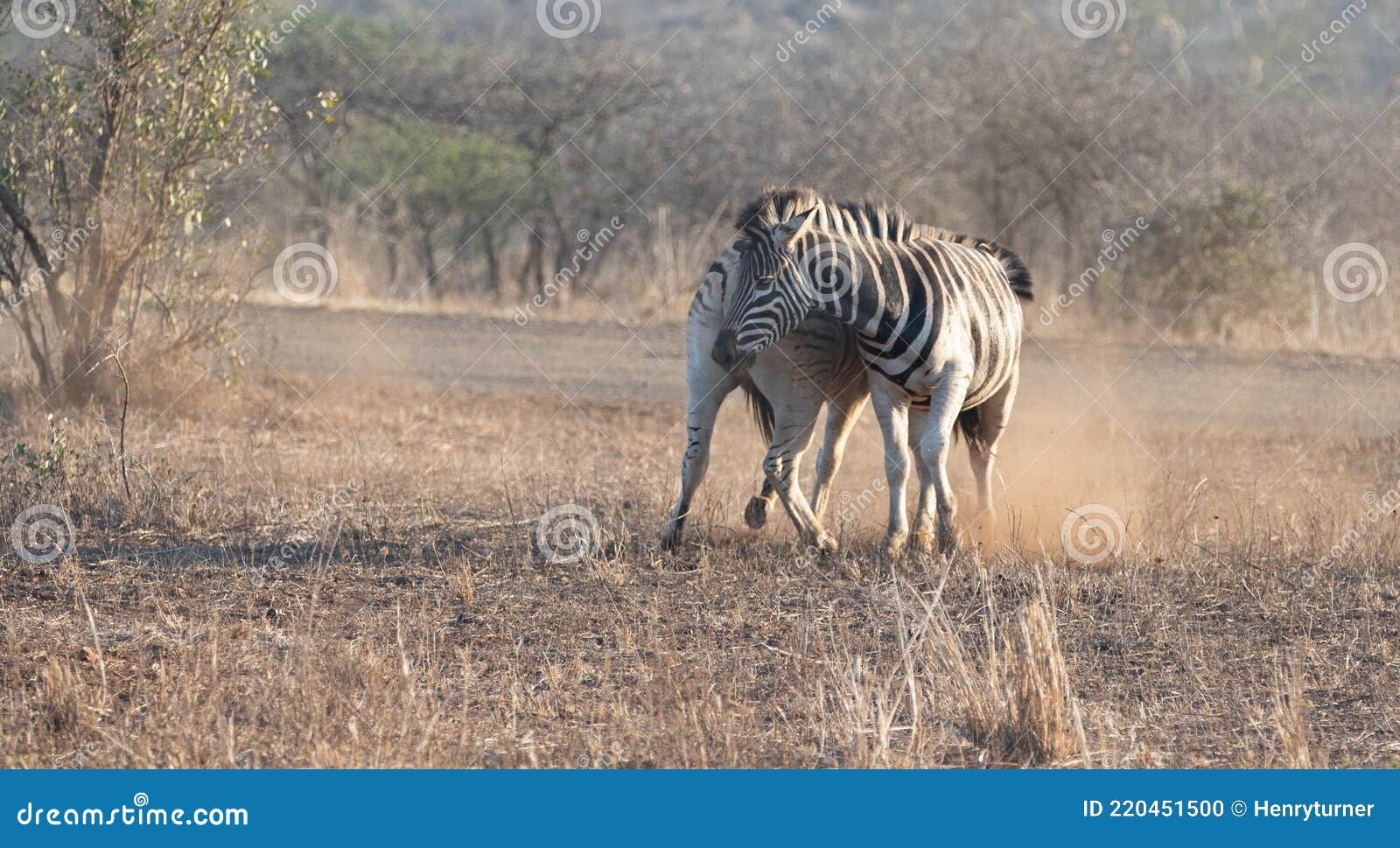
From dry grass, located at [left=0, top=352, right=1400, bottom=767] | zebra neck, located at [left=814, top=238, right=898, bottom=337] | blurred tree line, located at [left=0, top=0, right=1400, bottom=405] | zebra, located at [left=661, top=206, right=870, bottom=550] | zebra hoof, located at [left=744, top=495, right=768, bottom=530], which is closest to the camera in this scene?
dry grass, located at [left=0, top=352, right=1400, bottom=767]

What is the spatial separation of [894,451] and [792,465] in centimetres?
56

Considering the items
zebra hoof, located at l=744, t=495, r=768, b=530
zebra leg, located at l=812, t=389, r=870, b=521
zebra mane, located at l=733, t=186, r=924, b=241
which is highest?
zebra mane, located at l=733, t=186, r=924, b=241

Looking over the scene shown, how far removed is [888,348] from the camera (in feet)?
23.0

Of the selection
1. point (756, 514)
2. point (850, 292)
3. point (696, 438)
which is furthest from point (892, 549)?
point (850, 292)

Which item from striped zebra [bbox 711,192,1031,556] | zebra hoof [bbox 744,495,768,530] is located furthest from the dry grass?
striped zebra [bbox 711,192,1031,556]

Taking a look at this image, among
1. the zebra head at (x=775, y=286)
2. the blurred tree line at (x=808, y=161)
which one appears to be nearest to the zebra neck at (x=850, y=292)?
the zebra head at (x=775, y=286)

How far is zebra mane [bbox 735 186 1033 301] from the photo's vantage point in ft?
23.0

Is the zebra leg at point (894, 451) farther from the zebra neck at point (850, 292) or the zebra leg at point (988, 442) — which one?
the zebra leg at point (988, 442)

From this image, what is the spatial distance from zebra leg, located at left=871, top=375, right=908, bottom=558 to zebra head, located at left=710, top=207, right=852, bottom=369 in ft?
2.09

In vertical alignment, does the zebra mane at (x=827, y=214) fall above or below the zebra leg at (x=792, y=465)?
above

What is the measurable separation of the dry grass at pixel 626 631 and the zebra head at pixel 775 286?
3.89 feet

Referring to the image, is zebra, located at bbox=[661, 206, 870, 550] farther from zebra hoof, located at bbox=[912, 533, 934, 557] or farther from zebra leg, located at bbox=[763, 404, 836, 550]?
zebra hoof, located at bbox=[912, 533, 934, 557]

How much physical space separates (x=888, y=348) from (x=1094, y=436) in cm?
493

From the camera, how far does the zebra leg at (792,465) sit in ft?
24.6
